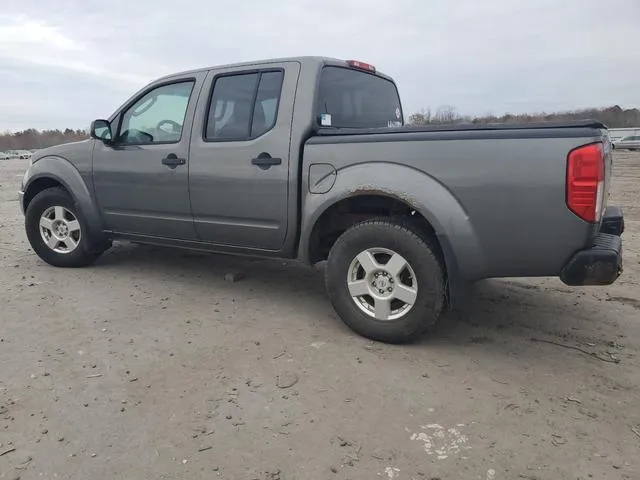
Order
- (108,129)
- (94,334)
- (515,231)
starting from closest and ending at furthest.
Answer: (515,231) → (94,334) → (108,129)

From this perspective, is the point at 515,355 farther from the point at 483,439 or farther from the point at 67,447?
the point at 67,447

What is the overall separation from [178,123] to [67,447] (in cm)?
288

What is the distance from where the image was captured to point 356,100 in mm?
4355

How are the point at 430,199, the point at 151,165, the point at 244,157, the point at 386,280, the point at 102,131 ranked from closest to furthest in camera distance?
the point at 430,199
the point at 386,280
the point at 244,157
the point at 151,165
the point at 102,131

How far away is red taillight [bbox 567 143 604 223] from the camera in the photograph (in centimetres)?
275

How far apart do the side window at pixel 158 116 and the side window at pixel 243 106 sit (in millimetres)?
327

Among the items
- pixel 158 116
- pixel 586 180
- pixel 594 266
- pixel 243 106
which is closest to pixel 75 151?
pixel 158 116

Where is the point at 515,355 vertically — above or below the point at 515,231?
below

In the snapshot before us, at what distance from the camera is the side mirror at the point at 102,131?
15.7 feet

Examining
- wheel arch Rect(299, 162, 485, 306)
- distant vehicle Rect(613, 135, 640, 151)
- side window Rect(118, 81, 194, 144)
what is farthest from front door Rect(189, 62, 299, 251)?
distant vehicle Rect(613, 135, 640, 151)

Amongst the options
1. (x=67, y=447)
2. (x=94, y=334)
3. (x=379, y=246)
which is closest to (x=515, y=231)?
(x=379, y=246)

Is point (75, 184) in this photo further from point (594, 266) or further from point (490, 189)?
point (594, 266)

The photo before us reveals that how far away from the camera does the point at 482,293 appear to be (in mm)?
4543

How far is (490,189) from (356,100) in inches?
69.8
